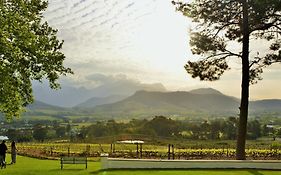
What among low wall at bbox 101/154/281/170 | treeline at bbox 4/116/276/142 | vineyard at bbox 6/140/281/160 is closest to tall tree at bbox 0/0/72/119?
low wall at bbox 101/154/281/170

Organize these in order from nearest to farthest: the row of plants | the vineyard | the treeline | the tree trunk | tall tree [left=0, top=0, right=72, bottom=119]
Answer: tall tree [left=0, top=0, right=72, bottom=119] < the tree trunk < the vineyard < the row of plants < the treeline

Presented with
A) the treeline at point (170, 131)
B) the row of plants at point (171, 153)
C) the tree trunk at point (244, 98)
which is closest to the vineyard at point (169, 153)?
the row of plants at point (171, 153)

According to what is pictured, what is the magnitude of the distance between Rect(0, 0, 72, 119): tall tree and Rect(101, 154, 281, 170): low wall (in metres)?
6.40

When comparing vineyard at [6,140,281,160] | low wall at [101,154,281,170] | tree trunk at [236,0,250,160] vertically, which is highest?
tree trunk at [236,0,250,160]

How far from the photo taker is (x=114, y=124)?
11975 cm

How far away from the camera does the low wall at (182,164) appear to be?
2516 cm

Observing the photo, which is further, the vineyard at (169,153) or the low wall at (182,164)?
the vineyard at (169,153)

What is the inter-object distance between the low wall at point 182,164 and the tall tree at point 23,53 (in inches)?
252

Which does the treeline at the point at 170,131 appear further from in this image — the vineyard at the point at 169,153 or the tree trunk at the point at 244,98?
the tree trunk at the point at 244,98

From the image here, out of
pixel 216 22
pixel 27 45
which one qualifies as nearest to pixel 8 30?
pixel 27 45

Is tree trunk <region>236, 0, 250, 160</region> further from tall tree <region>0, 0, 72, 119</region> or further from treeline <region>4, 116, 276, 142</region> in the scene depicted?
treeline <region>4, 116, 276, 142</region>

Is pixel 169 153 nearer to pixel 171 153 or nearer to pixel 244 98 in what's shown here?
pixel 171 153

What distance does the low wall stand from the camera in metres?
25.2

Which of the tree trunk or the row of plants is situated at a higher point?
the tree trunk
